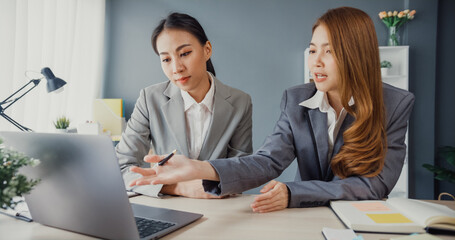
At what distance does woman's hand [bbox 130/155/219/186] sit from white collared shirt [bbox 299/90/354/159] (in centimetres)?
57

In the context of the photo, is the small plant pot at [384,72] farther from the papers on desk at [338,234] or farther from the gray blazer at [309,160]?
the papers on desk at [338,234]

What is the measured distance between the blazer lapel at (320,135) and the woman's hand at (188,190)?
479 mm

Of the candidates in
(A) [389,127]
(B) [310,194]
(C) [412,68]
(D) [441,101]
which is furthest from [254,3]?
(B) [310,194]

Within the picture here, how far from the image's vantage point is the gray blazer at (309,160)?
101cm

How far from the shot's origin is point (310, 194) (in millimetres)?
982

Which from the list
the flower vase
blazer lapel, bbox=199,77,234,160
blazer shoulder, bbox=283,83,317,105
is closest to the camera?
blazer shoulder, bbox=283,83,317,105

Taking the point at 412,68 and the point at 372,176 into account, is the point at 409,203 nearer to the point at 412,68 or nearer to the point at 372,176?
the point at 372,176

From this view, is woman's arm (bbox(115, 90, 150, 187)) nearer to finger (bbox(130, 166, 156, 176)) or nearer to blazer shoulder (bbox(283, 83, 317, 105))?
finger (bbox(130, 166, 156, 176))

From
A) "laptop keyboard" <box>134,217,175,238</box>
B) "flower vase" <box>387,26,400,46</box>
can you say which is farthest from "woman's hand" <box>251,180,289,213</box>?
"flower vase" <box>387,26,400,46</box>

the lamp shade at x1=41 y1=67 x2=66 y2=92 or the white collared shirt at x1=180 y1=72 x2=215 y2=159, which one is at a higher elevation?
the lamp shade at x1=41 y1=67 x2=66 y2=92

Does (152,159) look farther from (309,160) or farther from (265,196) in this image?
(309,160)

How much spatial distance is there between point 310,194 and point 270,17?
3.14m

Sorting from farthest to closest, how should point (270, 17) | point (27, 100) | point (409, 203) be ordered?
point (270, 17), point (27, 100), point (409, 203)

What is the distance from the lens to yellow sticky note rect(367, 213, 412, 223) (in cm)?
77
